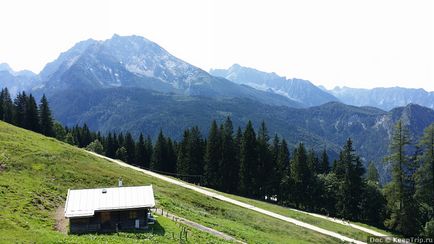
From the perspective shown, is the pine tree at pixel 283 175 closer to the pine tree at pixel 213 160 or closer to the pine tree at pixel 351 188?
the pine tree at pixel 351 188

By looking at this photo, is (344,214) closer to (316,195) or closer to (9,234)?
(316,195)

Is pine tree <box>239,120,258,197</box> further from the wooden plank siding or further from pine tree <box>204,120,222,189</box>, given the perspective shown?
the wooden plank siding

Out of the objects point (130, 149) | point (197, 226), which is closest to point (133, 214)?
point (197, 226)

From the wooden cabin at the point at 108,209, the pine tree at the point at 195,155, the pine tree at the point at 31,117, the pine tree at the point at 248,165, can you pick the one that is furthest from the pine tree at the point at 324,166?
the pine tree at the point at 31,117

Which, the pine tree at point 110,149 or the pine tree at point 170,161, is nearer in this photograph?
the pine tree at point 170,161

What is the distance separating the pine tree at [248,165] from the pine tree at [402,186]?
1407 inches

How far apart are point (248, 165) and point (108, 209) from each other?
5947cm

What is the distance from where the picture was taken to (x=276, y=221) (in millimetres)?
64438

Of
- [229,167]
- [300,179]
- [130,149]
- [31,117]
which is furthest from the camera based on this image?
[130,149]

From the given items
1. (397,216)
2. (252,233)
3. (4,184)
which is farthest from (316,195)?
(4,184)

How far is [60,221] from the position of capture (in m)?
44.5

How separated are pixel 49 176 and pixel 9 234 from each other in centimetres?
2436

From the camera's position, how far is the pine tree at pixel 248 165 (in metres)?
98.8

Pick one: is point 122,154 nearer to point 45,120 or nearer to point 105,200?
point 45,120
